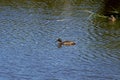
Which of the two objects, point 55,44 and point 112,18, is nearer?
point 55,44

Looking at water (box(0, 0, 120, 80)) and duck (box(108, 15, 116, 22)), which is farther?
duck (box(108, 15, 116, 22))

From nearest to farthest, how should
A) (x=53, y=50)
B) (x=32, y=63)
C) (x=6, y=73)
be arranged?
(x=6, y=73), (x=32, y=63), (x=53, y=50)

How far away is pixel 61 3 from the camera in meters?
22.4

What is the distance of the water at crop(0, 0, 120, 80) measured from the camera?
12.5 m

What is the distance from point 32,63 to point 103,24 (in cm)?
561

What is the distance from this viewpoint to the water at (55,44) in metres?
12.5

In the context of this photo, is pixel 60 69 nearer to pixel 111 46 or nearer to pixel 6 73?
pixel 6 73

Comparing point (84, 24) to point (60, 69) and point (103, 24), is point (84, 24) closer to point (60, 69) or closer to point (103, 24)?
point (103, 24)

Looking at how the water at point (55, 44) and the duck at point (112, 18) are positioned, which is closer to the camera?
the water at point (55, 44)

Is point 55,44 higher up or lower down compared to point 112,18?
lower down

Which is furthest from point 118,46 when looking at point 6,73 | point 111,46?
point 6,73

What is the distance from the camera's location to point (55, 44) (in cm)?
1520

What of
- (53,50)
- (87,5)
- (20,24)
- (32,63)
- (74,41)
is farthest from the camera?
(87,5)

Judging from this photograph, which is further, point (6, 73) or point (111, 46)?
point (111, 46)
